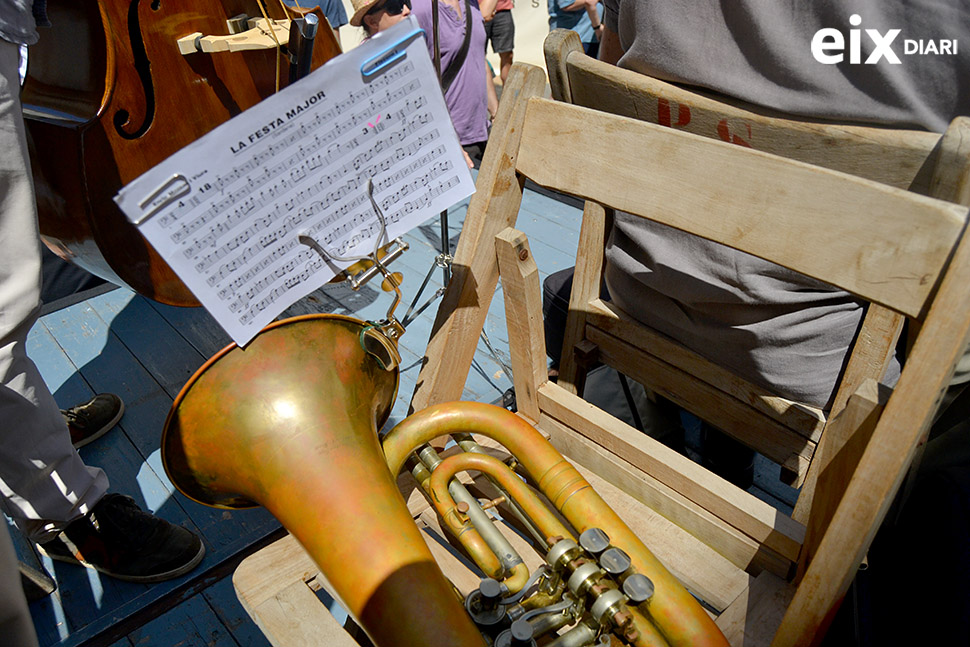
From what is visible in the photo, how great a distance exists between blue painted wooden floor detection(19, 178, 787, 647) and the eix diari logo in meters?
1.18

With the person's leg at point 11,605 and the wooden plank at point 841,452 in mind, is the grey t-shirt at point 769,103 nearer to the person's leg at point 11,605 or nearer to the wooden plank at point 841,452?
the wooden plank at point 841,452

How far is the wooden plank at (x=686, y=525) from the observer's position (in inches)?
33.9

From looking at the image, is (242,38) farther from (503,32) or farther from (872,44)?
(503,32)

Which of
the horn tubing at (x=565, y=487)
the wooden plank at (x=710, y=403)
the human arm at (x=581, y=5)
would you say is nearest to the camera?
the horn tubing at (x=565, y=487)

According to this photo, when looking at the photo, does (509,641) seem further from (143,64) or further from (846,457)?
(143,64)

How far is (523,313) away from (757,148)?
42 centimetres

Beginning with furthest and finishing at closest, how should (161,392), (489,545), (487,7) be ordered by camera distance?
(487,7), (161,392), (489,545)

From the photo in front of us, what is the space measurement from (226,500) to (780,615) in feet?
2.49

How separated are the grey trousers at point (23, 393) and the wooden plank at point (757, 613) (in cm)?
115

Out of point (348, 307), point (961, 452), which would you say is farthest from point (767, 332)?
point (348, 307)

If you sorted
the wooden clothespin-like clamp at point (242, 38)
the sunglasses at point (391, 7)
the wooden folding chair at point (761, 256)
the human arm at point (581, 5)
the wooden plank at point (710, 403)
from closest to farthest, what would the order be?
the wooden folding chair at point (761, 256), the wooden plank at point (710, 403), the wooden clothespin-like clamp at point (242, 38), the sunglasses at point (391, 7), the human arm at point (581, 5)

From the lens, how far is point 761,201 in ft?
2.40

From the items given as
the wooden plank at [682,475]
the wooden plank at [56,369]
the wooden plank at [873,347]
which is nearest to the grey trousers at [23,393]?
the wooden plank at [56,369]

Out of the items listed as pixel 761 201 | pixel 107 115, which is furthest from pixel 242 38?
pixel 761 201
